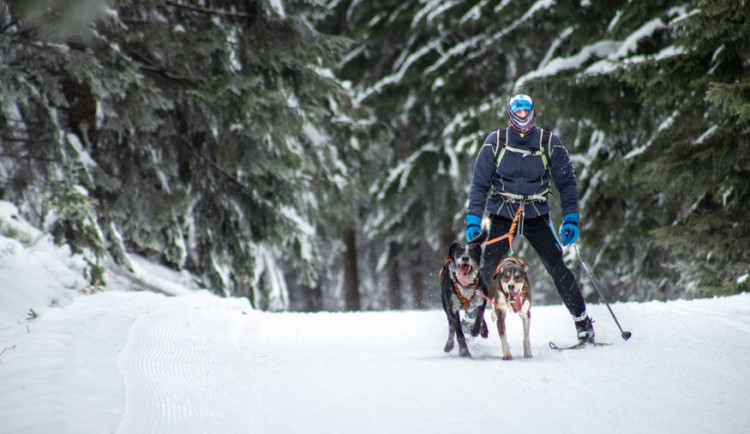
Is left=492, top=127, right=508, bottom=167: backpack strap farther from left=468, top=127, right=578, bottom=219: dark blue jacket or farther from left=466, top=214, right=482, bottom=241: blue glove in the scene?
left=466, top=214, right=482, bottom=241: blue glove

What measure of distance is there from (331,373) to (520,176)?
2461mm

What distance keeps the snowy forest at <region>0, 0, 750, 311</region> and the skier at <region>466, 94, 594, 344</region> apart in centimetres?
Answer: 213

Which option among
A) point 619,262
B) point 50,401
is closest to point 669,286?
point 619,262

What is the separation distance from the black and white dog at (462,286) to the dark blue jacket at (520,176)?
0.44m

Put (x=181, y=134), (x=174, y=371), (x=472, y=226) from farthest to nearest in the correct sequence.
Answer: (x=181, y=134)
(x=472, y=226)
(x=174, y=371)

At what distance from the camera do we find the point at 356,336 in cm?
698

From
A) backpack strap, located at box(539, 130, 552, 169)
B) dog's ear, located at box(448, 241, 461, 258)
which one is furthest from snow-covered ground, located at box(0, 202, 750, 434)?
backpack strap, located at box(539, 130, 552, 169)

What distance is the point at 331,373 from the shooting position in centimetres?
475

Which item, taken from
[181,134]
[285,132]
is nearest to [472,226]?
[285,132]

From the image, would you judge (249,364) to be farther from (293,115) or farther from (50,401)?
(293,115)

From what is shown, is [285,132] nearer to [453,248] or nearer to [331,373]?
[453,248]

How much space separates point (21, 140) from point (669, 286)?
13.3m

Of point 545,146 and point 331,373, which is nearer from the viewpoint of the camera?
point 331,373

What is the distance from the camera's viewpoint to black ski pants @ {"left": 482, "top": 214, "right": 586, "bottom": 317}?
5.98m
